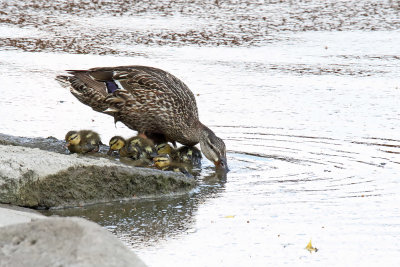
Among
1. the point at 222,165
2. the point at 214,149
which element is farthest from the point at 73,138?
the point at 222,165

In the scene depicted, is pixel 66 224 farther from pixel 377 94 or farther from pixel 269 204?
pixel 377 94

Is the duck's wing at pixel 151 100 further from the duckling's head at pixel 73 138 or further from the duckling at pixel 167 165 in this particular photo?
the duckling at pixel 167 165

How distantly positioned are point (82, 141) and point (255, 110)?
2532 millimetres

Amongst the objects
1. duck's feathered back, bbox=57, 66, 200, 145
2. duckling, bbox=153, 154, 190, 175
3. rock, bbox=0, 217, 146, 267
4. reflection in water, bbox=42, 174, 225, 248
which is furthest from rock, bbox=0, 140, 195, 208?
rock, bbox=0, 217, 146, 267

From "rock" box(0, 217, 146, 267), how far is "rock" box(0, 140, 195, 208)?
2.00 metres

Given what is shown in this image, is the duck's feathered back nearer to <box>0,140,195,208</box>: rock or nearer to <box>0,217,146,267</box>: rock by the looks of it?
<box>0,140,195,208</box>: rock

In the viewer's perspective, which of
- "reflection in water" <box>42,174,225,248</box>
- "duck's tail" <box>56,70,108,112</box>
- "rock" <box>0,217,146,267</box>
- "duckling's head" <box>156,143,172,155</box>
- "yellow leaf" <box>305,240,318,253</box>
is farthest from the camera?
"duck's tail" <box>56,70,108,112</box>

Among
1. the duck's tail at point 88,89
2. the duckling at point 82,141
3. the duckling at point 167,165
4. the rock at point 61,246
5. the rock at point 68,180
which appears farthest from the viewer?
the duck's tail at point 88,89

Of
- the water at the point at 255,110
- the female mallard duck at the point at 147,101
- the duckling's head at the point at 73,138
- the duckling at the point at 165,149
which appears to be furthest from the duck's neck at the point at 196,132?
the duckling's head at the point at 73,138

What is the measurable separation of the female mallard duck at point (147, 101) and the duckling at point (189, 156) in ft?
0.34

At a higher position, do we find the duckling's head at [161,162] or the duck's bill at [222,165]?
the duckling's head at [161,162]

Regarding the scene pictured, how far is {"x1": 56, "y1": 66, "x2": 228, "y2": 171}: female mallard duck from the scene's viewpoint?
24.9 feet

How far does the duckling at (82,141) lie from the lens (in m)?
7.20

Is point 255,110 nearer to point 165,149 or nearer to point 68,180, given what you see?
point 165,149
